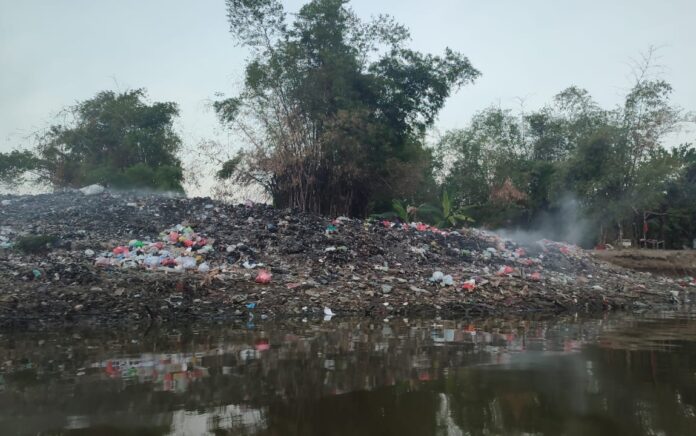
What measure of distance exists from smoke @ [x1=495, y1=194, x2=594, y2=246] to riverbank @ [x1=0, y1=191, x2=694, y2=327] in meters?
7.58

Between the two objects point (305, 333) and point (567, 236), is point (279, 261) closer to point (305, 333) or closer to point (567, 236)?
point (305, 333)

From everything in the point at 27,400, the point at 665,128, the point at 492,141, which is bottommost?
the point at 27,400

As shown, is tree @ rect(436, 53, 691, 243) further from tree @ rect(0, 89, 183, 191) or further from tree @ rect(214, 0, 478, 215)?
tree @ rect(0, 89, 183, 191)

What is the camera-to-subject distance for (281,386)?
2.77 metres

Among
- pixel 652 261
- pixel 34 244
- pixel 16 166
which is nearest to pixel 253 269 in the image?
pixel 34 244

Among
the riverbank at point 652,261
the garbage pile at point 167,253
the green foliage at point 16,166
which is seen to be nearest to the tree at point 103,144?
the green foliage at point 16,166

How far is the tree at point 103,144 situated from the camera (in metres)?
19.6

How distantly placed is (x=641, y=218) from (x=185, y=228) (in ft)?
57.3

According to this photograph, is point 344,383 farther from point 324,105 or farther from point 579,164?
point 579,164

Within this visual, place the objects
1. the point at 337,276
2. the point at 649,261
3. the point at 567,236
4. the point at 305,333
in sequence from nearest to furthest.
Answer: the point at 305,333, the point at 337,276, the point at 649,261, the point at 567,236

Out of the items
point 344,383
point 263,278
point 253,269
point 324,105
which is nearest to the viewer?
point 344,383

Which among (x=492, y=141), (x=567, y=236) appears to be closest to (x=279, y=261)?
(x=567, y=236)

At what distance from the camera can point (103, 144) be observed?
19781mm

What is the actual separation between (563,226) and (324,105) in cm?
1220
